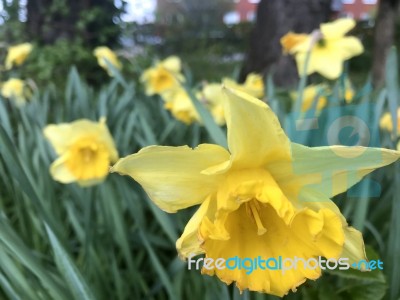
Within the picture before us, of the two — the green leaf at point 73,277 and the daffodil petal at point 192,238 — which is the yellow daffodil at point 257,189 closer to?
the daffodil petal at point 192,238

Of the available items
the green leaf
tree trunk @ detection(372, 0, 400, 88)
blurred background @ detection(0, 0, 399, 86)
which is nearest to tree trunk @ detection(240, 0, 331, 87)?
blurred background @ detection(0, 0, 399, 86)

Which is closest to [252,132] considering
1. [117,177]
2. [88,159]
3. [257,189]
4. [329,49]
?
[257,189]

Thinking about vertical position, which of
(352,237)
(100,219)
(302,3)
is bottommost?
(100,219)

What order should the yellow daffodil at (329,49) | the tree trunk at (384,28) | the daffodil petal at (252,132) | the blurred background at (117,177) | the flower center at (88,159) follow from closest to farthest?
the daffodil petal at (252,132) < the blurred background at (117,177) < the flower center at (88,159) < the yellow daffodil at (329,49) < the tree trunk at (384,28)

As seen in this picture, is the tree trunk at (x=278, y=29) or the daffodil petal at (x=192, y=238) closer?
the daffodil petal at (x=192, y=238)

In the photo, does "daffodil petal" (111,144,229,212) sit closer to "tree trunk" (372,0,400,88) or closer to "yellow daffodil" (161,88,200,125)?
"yellow daffodil" (161,88,200,125)

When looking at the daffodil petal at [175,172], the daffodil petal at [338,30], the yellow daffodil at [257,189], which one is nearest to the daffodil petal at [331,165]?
the yellow daffodil at [257,189]

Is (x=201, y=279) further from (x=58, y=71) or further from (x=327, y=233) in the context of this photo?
(x=58, y=71)

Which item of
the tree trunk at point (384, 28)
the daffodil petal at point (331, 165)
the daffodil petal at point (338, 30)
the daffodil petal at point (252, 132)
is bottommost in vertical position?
the tree trunk at point (384, 28)

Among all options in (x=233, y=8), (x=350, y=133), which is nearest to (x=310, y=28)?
(x=350, y=133)
